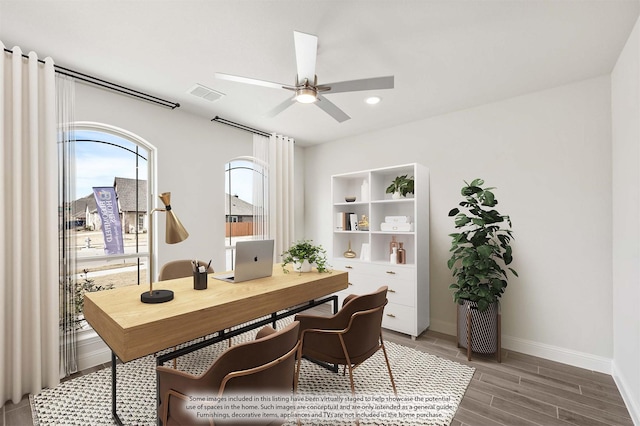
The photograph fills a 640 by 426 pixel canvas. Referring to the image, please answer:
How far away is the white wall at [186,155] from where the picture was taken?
3.01m

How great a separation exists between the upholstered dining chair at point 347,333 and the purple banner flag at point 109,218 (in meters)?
2.24

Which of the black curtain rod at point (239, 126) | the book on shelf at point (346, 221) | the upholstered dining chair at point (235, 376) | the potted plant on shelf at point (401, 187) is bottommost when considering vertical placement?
the upholstered dining chair at point (235, 376)

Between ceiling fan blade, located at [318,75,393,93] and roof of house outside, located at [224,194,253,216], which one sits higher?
ceiling fan blade, located at [318,75,393,93]

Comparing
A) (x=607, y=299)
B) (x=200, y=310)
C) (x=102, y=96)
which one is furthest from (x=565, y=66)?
(x=102, y=96)

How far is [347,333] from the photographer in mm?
1988

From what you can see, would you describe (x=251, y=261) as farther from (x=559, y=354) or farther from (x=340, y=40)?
(x=559, y=354)

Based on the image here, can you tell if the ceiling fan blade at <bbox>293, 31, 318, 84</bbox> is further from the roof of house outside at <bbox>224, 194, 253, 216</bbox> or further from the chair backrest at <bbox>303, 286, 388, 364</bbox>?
the roof of house outside at <bbox>224, 194, 253, 216</bbox>

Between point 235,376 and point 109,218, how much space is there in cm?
268

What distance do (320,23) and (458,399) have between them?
9.30 feet

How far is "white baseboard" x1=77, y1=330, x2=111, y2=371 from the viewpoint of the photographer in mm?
2736

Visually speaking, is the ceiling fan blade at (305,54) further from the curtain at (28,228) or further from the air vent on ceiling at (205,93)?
the curtain at (28,228)

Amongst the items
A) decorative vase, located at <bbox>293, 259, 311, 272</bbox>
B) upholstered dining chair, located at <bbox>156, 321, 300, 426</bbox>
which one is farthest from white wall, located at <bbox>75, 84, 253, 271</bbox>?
upholstered dining chair, located at <bbox>156, 321, 300, 426</bbox>

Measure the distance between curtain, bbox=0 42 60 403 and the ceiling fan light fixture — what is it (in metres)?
→ 2.01

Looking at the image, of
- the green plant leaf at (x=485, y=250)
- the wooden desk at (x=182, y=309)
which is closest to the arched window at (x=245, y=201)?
the wooden desk at (x=182, y=309)
